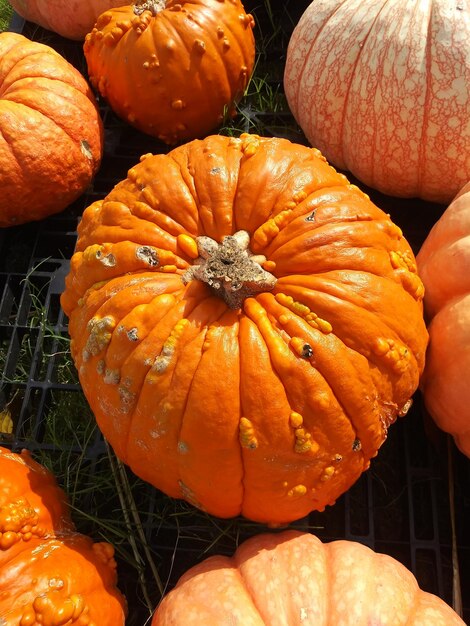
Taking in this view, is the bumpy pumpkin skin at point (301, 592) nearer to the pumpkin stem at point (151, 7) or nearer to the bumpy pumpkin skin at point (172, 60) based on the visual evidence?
the bumpy pumpkin skin at point (172, 60)

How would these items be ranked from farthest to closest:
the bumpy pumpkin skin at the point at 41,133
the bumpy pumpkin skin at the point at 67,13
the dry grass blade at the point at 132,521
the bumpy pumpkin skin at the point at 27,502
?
1. the bumpy pumpkin skin at the point at 67,13
2. the bumpy pumpkin skin at the point at 41,133
3. the dry grass blade at the point at 132,521
4. the bumpy pumpkin skin at the point at 27,502

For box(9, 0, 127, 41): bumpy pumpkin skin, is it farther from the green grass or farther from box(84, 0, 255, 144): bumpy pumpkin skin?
the green grass

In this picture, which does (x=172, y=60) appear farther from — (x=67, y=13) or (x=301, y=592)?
(x=301, y=592)

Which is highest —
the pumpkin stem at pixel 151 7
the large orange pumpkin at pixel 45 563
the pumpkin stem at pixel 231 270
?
the pumpkin stem at pixel 151 7

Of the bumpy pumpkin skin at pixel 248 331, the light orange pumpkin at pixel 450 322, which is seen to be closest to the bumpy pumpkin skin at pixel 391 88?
the light orange pumpkin at pixel 450 322

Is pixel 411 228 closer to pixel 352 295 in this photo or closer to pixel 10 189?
pixel 352 295

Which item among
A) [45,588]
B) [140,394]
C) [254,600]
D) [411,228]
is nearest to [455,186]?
[411,228]

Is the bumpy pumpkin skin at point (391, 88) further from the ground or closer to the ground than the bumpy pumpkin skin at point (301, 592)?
further from the ground

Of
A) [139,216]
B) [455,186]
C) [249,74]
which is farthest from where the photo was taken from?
[249,74]
